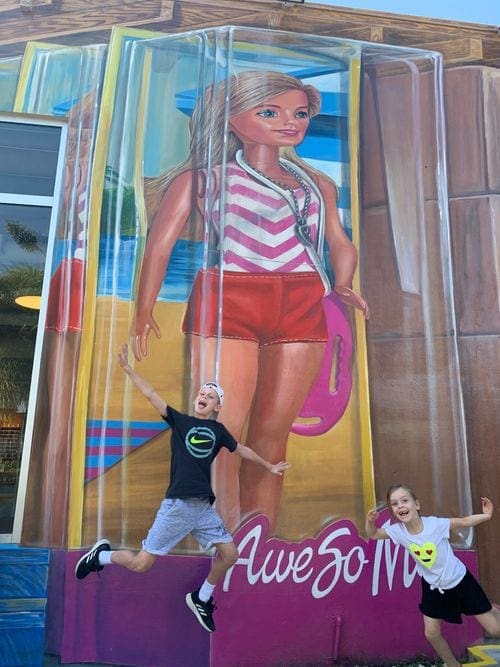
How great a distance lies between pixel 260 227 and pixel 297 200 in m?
0.44

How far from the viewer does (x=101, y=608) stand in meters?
4.07

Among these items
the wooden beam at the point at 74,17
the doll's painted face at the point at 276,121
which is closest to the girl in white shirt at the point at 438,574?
the doll's painted face at the point at 276,121

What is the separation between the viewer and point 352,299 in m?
4.89

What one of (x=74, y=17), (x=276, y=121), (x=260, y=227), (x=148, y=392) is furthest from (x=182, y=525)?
(x=74, y=17)

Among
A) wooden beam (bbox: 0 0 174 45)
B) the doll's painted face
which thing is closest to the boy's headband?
the doll's painted face

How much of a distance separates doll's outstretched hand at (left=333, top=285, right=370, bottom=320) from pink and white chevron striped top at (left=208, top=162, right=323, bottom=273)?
1.00 feet

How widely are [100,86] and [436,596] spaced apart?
192 inches

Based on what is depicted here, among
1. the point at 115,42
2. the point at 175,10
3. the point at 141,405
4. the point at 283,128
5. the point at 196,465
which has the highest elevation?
the point at 175,10

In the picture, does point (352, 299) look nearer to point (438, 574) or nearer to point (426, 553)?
point (426, 553)

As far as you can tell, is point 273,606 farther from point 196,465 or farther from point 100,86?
point 100,86

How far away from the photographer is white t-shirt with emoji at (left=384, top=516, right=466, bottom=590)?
3.69 metres

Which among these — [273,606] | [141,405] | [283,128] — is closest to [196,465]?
[141,405]

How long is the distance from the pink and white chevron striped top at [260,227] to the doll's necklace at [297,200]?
0.10 ft

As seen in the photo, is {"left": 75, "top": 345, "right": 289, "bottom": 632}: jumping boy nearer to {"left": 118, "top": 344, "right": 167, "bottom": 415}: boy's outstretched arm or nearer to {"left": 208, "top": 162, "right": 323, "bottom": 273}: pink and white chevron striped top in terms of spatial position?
{"left": 118, "top": 344, "right": 167, "bottom": 415}: boy's outstretched arm
